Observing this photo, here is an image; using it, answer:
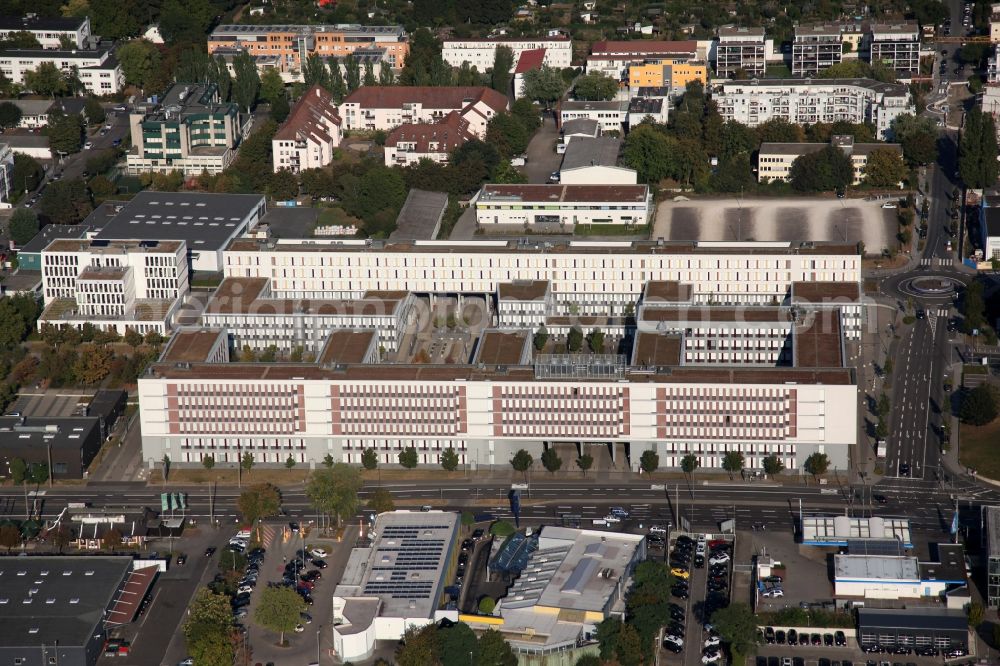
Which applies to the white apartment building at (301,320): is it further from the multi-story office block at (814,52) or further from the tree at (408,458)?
the multi-story office block at (814,52)

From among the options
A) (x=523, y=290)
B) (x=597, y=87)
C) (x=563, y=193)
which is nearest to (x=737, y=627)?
(x=523, y=290)

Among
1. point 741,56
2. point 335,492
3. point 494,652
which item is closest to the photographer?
point 494,652

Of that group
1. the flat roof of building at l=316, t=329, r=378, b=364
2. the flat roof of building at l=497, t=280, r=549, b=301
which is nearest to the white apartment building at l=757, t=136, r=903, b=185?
the flat roof of building at l=497, t=280, r=549, b=301

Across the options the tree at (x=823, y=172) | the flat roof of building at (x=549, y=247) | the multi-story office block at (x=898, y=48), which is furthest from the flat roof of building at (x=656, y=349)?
the multi-story office block at (x=898, y=48)

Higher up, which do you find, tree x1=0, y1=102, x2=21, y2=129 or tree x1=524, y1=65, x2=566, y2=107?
tree x1=524, y1=65, x2=566, y2=107

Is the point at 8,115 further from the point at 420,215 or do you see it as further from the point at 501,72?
the point at 420,215

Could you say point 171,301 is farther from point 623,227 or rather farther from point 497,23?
point 497,23

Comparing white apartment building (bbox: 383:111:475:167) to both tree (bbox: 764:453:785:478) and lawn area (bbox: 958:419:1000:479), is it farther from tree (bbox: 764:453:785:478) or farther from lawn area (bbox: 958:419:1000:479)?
lawn area (bbox: 958:419:1000:479)

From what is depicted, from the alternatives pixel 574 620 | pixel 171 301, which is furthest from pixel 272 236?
pixel 574 620
